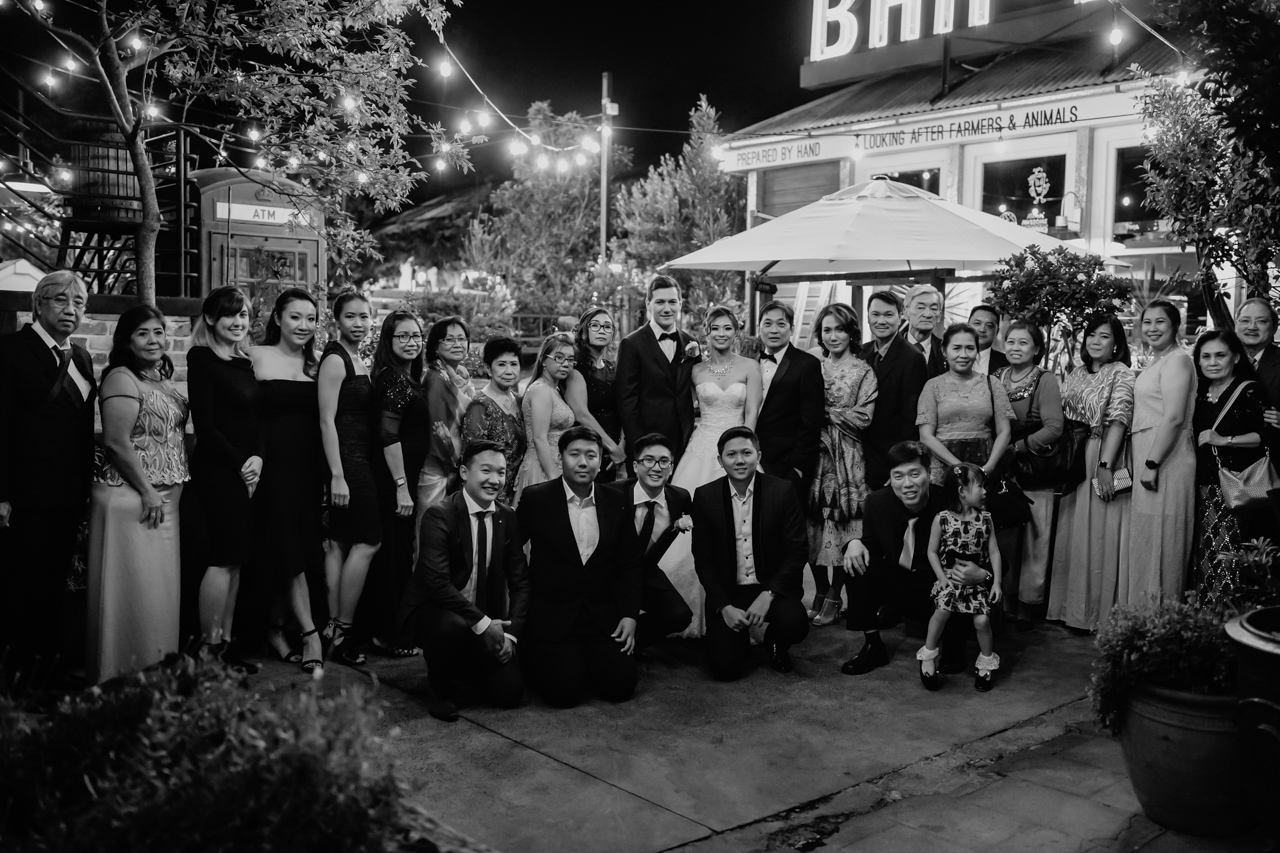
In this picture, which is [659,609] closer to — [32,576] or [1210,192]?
[32,576]

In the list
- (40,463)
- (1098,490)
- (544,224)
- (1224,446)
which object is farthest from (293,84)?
(544,224)

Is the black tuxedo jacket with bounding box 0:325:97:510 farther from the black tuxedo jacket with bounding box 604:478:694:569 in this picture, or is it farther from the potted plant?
the potted plant

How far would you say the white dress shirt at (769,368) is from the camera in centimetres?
659

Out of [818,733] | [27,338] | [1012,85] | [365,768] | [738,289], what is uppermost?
[1012,85]

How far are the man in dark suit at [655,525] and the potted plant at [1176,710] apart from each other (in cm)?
220

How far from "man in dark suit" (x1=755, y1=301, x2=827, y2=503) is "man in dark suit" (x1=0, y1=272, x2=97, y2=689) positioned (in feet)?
12.0

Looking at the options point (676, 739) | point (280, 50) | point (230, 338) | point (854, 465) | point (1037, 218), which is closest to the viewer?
point (676, 739)

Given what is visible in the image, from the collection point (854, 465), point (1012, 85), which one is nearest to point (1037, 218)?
point (1012, 85)

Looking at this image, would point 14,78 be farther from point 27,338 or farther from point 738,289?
point 738,289

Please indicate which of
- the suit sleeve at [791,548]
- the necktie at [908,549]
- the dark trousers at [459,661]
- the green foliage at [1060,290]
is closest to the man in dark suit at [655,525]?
the suit sleeve at [791,548]

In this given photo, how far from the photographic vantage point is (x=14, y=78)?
862cm

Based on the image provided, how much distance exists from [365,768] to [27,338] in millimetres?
3469

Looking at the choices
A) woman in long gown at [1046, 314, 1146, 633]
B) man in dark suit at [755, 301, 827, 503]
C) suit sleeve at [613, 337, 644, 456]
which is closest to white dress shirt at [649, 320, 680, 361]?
suit sleeve at [613, 337, 644, 456]

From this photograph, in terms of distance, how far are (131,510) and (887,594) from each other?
3.79m
